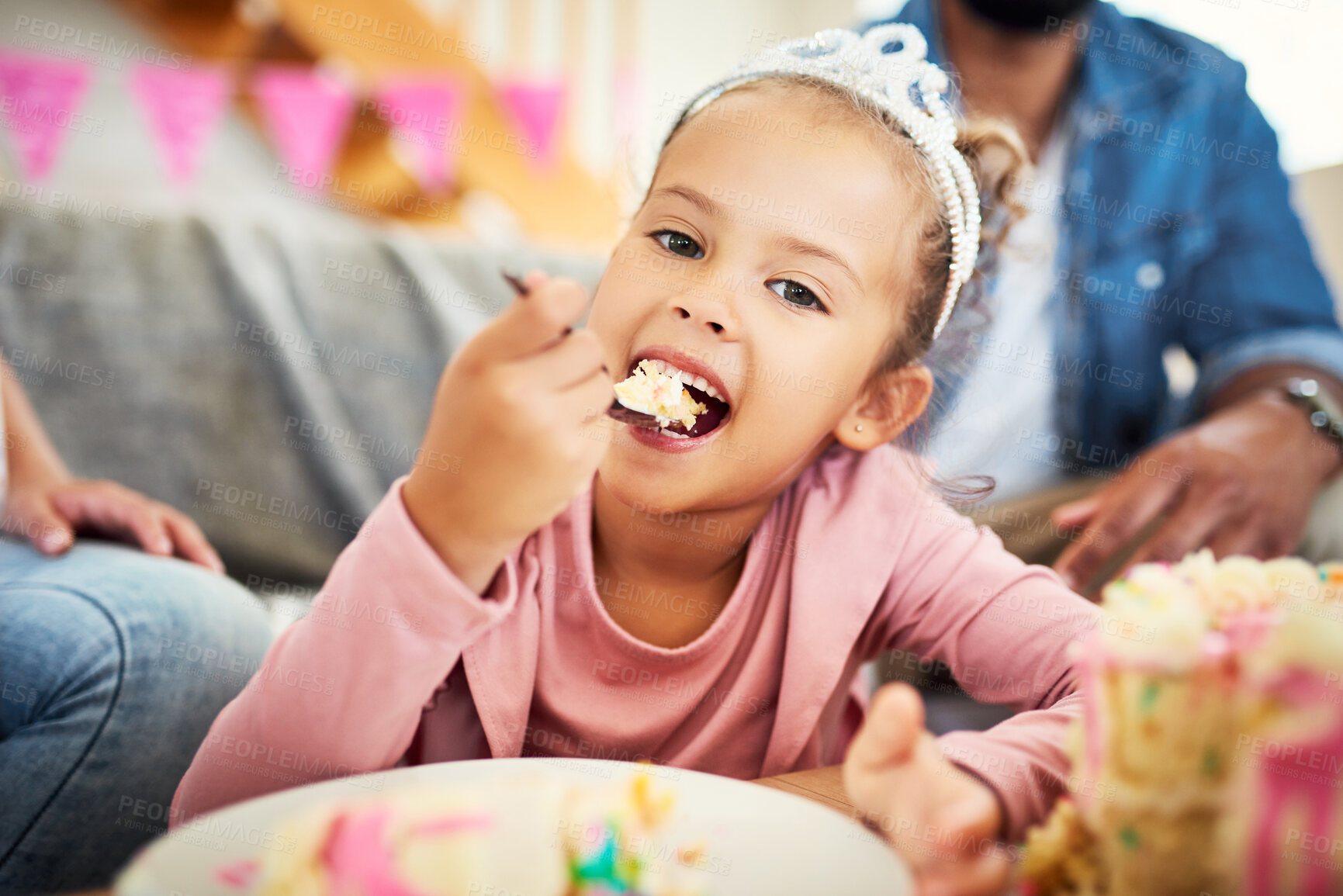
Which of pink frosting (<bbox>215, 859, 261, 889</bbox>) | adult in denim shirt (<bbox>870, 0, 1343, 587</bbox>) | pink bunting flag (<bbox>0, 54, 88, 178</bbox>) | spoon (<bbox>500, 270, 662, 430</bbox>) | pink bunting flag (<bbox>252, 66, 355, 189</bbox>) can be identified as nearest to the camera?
pink frosting (<bbox>215, 859, 261, 889</bbox>)

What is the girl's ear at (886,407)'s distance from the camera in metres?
1.01

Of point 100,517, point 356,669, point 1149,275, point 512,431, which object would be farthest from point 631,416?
point 1149,275

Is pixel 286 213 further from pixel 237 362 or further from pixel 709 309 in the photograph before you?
pixel 709 309

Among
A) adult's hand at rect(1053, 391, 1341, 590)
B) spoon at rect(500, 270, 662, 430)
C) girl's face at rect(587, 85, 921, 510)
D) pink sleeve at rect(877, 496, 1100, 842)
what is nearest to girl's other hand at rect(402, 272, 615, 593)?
spoon at rect(500, 270, 662, 430)

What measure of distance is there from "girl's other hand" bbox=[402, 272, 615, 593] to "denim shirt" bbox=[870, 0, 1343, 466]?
125cm

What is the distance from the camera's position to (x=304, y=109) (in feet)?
9.00

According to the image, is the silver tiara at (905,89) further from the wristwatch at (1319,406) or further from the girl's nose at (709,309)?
the wristwatch at (1319,406)

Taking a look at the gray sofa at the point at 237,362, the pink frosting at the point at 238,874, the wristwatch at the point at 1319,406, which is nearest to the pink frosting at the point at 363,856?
the pink frosting at the point at 238,874

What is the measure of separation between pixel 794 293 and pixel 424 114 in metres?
2.36

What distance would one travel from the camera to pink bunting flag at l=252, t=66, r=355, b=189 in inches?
107

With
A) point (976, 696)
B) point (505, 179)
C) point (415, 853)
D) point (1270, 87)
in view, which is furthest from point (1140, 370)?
point (505, 179)

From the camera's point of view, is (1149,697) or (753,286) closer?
(1149,697)

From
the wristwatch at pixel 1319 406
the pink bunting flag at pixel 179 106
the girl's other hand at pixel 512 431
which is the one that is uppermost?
the girl's other hand at pixel 512 431

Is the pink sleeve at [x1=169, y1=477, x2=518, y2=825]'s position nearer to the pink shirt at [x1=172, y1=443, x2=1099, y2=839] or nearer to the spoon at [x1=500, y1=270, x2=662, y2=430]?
the pink shirt at [x1=172, y1=443, x2=1099, y2=839]
